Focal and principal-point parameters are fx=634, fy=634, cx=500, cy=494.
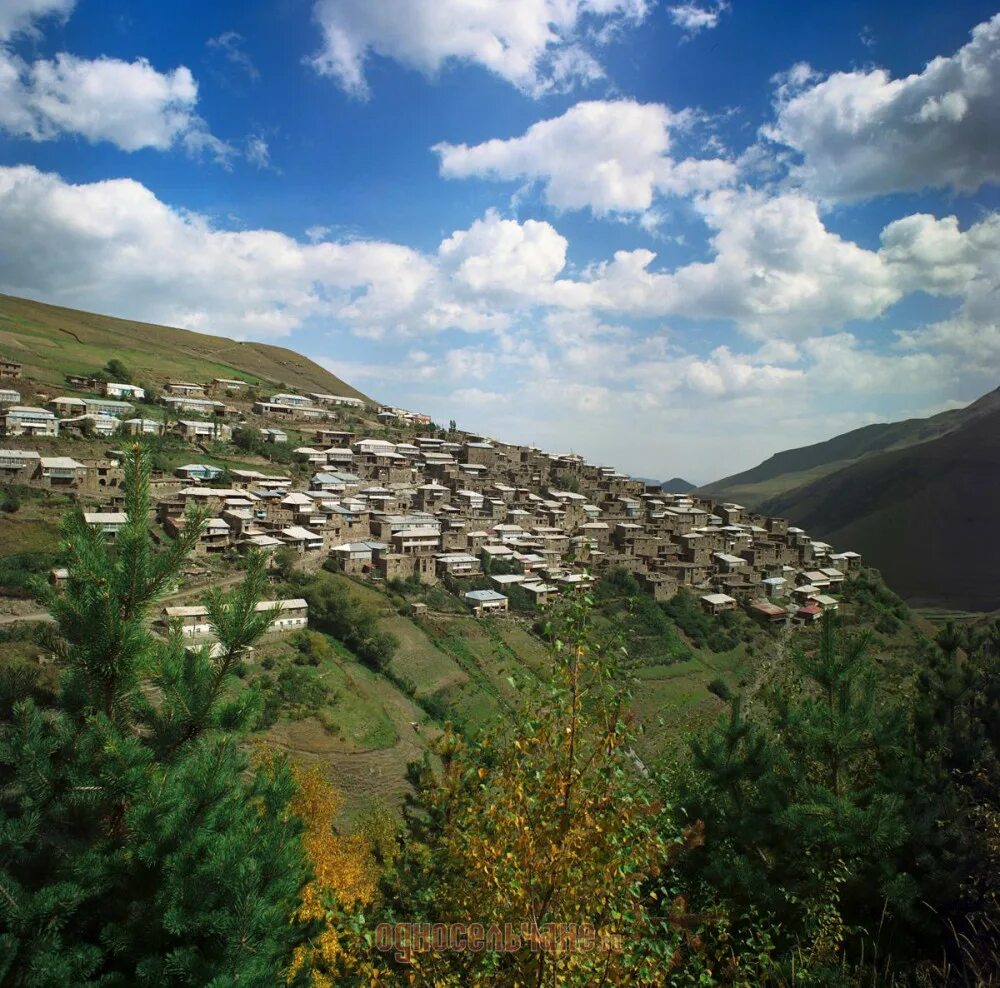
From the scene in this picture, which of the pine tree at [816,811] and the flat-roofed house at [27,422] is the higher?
the flat-roofed house at [27,422]

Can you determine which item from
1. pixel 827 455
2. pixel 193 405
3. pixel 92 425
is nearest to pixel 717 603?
pixel 92 425

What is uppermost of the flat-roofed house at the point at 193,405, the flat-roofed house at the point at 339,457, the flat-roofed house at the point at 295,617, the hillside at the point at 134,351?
the hillside at the point at 134,351

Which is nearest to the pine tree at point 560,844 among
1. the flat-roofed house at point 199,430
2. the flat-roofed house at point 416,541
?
the flat-roofed house at point 416,541

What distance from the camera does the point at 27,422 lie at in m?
38.7

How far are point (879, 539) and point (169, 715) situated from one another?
244 ft

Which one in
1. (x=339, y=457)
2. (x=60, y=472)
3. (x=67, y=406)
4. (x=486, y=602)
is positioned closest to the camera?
(x=60, y=472)

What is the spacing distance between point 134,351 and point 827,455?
141876 mm

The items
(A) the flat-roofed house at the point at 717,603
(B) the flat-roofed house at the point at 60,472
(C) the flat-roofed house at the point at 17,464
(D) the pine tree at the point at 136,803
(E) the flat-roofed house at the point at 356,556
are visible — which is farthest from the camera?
(A) the flat-roofed house at the point at 717,603

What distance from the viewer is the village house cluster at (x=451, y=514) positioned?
34.9 m

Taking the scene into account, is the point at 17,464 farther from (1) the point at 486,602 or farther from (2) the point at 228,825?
(2) the point at 228,825

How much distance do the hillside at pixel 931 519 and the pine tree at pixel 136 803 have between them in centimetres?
6131

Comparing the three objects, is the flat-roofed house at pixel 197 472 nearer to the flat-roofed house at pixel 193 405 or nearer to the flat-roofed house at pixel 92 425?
the flat-roofed house at pixel 92 425

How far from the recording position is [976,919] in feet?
19.8

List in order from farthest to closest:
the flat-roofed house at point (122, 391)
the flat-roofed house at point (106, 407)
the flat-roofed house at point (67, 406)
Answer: the flat-roofed house at point (122, 391) → the flat-roofed house at point (106, 407) → the flat-roofed house at point (67, 406)
